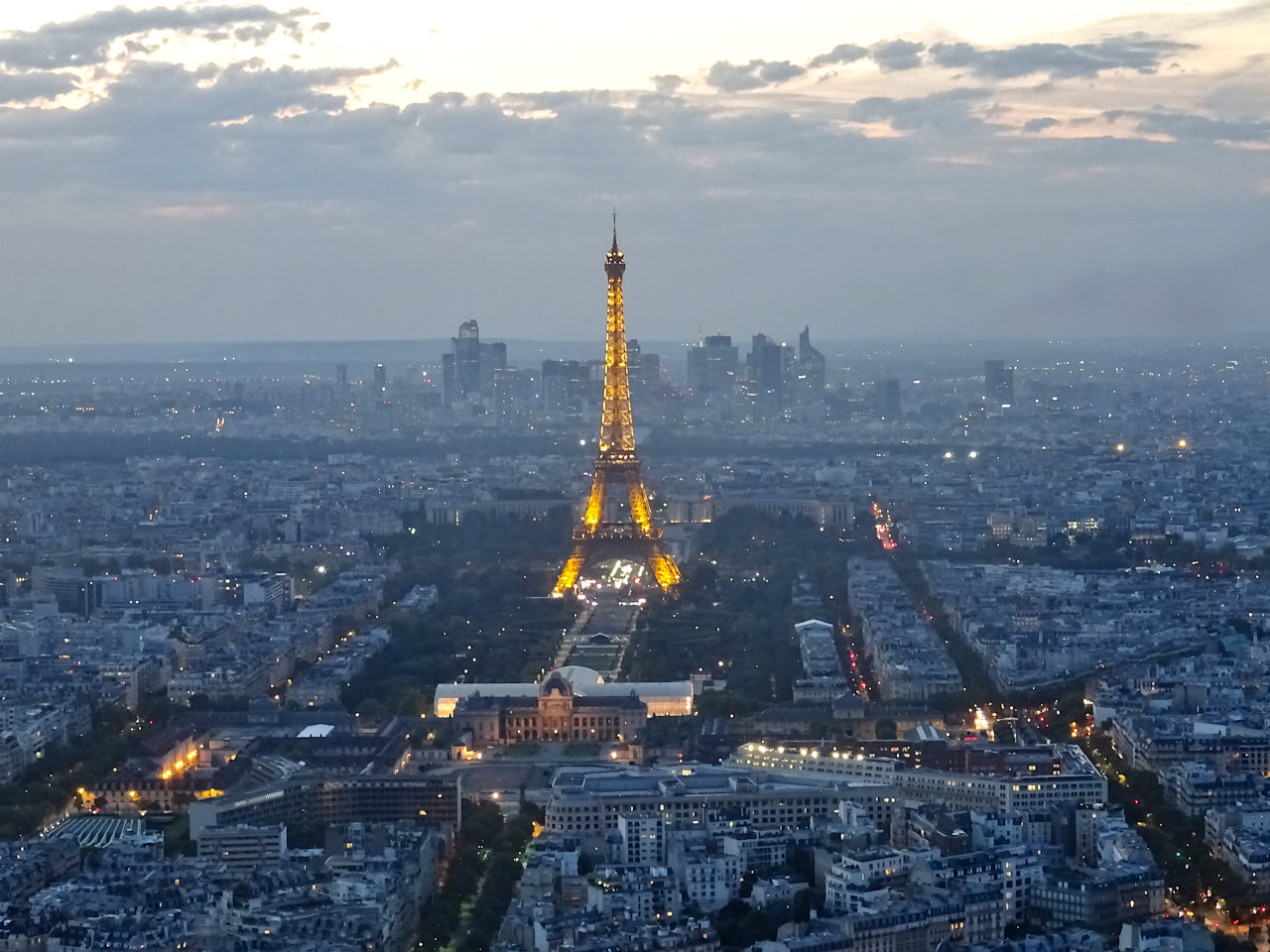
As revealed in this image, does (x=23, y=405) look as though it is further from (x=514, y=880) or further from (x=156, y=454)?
(x=514, y=880)

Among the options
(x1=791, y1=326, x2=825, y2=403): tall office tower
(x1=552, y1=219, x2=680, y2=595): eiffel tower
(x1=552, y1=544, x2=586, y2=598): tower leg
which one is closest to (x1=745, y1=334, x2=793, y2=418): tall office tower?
(x1=791, y1=326, x2=825, y2=403): tall office tower

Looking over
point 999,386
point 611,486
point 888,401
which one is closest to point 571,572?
point 611,486

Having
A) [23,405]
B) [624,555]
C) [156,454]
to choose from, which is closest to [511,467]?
[156,454]

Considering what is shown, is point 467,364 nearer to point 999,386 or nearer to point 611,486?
point 999,386

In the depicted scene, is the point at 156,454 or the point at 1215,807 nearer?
the point at 1215,807

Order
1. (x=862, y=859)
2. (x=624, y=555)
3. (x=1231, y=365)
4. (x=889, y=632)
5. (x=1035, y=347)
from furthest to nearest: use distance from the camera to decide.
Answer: (x=1035, y=347) < (x=1231, y=365) < (x=624, y=555) < (x=889, y=632) < (x=862, y=859)

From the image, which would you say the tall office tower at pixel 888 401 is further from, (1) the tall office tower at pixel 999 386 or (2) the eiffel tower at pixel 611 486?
(2) the eiffel tower at pixel 611 486
